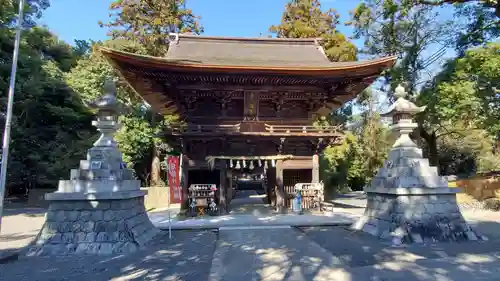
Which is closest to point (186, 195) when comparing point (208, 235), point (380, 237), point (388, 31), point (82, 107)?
point (208, 235)

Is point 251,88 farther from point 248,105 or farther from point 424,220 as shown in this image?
point 424,220

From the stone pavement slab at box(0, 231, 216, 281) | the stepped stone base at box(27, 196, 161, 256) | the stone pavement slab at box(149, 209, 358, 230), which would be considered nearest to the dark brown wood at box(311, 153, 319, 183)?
the stone pavement slab at box(149, 209, 358, 230)

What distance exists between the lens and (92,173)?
695cm

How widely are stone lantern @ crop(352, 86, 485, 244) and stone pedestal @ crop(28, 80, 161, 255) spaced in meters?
5.99

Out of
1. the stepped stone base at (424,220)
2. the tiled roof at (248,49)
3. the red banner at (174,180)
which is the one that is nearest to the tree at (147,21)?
the tiled roof at (248,49)

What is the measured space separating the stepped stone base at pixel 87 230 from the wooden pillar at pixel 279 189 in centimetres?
658

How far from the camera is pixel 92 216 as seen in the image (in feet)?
21.9

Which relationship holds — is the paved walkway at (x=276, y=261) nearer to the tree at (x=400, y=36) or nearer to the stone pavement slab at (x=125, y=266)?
the stone pavement slab at (x=125, y=266)

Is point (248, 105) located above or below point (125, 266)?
above

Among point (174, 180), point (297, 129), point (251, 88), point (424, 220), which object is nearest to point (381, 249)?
point (424, 220)

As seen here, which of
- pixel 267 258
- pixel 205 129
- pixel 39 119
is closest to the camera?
pixel 267 258

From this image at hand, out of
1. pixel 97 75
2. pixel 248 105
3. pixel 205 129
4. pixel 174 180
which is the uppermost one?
pixel 97 75

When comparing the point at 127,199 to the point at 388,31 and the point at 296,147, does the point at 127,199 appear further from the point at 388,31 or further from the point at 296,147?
the point at 388,31

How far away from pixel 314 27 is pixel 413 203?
17.4 m
